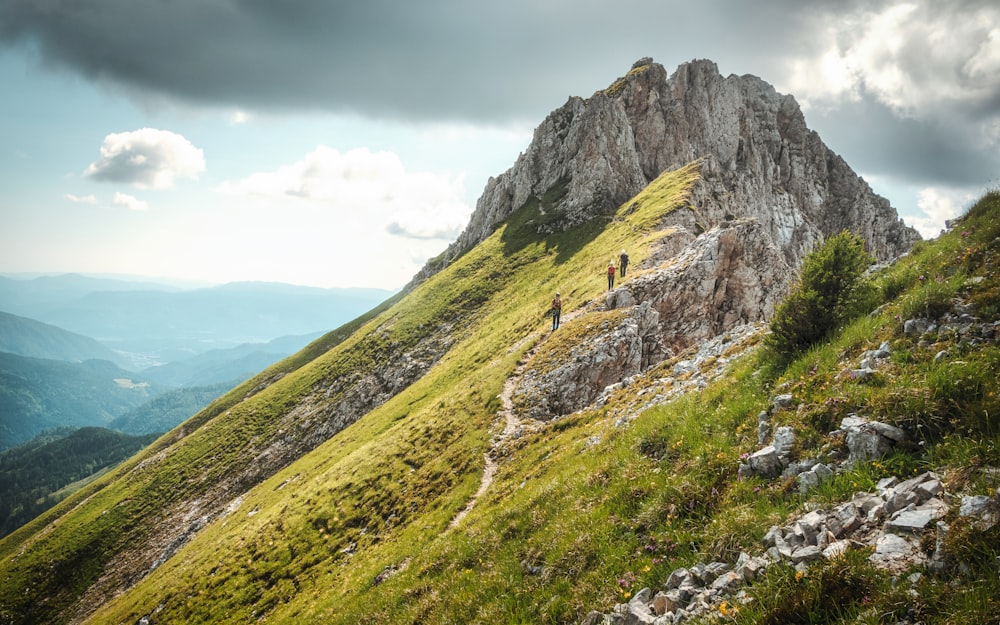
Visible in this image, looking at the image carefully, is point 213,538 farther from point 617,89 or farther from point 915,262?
point 617,89

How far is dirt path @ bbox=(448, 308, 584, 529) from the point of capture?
21.3 meters

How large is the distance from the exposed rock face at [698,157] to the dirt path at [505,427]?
53.2m

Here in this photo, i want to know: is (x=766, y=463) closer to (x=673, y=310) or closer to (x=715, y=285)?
(x=673, y=310)

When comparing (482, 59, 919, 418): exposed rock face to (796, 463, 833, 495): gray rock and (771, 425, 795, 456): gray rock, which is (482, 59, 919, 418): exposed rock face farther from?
(796, 463, 833, 495): gray rock

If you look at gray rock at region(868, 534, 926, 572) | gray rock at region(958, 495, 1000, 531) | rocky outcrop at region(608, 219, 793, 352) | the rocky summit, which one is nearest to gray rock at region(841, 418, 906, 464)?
the rocky summit

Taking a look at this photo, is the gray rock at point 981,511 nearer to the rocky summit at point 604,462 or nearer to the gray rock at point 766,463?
the rocky summit at point 604,462

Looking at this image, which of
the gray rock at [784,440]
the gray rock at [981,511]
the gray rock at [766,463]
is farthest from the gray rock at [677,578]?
the gray rock at [981,511]

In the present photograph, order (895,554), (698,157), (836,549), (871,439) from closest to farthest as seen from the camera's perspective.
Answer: (895,554)
(836,549)
(871,439)
(698,157)

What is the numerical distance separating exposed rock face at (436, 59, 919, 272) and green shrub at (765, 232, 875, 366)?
69505mm

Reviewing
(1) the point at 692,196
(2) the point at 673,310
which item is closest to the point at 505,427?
(2) the point at 673,310

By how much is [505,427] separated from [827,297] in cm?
1959

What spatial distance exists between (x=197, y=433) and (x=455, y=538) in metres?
84.3

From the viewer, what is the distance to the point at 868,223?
387 feet

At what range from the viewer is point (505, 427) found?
27.6 meters
